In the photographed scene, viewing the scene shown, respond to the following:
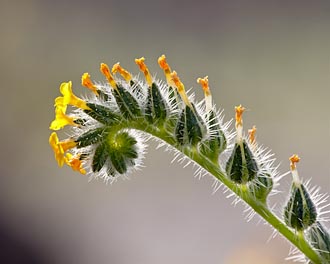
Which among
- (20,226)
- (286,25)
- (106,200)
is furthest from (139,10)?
(20,226)

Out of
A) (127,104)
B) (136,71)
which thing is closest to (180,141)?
(127,104)

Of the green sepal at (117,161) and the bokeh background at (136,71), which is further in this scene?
the bokeh background at (136,71)

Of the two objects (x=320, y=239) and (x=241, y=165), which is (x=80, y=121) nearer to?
(x=241, y=165)

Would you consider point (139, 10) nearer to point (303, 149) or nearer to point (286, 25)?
point (286, 25)

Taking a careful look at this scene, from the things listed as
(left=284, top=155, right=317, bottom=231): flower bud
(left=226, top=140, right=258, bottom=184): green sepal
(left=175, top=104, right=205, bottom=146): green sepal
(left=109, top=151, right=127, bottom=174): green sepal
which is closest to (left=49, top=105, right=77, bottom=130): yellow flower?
(left=109, top=151, right=127, bottom=174): green sepal

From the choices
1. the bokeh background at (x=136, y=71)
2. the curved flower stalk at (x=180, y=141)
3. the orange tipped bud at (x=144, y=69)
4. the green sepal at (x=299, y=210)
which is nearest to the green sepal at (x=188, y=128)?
the curved flower stalk at (x=180, y=141)

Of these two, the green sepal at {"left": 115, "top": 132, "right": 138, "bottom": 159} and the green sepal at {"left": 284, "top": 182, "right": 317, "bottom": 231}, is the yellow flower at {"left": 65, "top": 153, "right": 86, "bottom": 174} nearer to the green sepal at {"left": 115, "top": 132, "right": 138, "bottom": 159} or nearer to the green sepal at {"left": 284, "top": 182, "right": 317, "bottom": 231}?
the green sepal at {"left": 115, "top": 132, "right": 138, "bottom": 159}

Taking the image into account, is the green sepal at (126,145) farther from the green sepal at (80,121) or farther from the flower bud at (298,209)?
the flower bud at (298,209)
